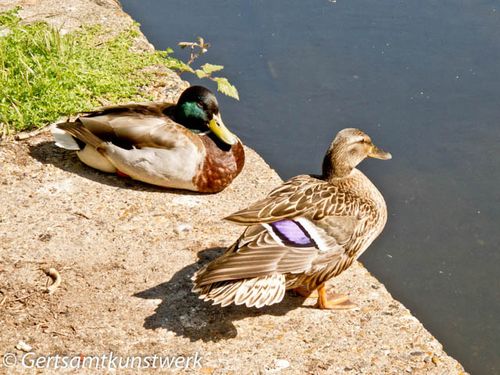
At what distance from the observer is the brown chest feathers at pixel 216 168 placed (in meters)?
5.61

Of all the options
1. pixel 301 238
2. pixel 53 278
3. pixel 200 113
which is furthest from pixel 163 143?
pixel 301 238

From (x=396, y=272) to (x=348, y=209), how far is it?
1.21 metres

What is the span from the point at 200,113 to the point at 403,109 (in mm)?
2215

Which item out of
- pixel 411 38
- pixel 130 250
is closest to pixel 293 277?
pixel 130 250

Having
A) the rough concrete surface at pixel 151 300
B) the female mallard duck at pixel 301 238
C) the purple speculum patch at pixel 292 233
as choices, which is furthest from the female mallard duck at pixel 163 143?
the purple speculum patch at pixel 292 233

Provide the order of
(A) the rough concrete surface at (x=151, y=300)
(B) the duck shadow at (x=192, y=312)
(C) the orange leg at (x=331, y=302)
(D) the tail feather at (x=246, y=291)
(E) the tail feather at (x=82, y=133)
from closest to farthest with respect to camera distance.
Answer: (D) the tail feather at (x=246, y=291)
(A) the rough concrete surface at (x=151, y=300)
(B) the duck shadow at (x=192, y=312)
(C) the orange leg at (x=331, y=302)
(E) the tail feather at (x=82, y=133)

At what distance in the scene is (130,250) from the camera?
16.4 ft

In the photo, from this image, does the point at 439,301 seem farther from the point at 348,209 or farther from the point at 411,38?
the point at 411,38

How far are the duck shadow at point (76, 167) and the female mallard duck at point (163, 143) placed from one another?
2.5 inches

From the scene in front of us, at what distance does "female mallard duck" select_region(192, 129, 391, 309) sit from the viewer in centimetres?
413

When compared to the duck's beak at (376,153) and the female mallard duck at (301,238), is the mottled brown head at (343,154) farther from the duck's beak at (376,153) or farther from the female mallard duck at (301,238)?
the duck's beak at (376,153)

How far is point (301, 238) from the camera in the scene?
4.32 m

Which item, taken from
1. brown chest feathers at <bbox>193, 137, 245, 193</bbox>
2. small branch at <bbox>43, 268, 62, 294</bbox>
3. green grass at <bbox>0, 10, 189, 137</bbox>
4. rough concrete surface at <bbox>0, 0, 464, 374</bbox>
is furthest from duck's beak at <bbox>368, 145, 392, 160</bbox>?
green grass at <bbox>0, 10, 189, 137</bbox>

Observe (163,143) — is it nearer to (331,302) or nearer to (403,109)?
(331,302)
